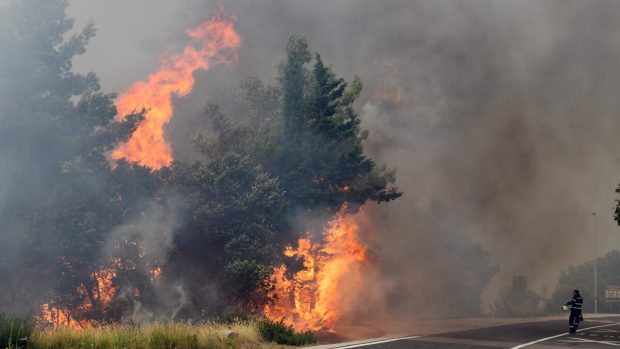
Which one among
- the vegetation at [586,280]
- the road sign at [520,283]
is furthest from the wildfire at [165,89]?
the vegetation at [586,280]

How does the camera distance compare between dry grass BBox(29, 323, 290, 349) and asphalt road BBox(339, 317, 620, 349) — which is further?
asphalt road BBox(339, 317, 620, 349)

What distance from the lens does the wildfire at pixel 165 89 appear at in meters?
34.1

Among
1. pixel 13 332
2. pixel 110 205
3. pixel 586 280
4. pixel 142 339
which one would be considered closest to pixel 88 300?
pixel 110 205

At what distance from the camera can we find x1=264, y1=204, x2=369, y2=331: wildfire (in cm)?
3569

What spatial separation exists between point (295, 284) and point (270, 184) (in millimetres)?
9877

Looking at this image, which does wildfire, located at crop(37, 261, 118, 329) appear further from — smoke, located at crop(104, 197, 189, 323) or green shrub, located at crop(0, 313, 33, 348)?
green shrub, located at crop(0, 313, 33, 348)

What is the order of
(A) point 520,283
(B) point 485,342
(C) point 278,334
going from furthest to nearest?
(A) point 520,283 → (B) point 485,342 → (C) point 278,334

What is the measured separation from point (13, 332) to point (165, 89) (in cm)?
2524

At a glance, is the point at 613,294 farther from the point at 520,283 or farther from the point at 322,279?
the point at 322,279

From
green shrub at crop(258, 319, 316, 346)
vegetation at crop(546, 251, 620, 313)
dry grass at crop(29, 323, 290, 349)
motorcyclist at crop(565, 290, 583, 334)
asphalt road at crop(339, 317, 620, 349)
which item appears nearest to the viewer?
dry grass at crop(29, 323, 290, 349)

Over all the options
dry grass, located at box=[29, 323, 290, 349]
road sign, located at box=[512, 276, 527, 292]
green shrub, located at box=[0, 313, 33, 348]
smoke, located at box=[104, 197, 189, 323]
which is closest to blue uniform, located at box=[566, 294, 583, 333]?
dry grass, located at box=[29, 323, 290, 349]

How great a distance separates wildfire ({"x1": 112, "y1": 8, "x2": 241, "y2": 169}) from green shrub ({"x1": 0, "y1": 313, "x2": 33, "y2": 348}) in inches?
739

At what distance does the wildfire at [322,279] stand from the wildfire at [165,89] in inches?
357

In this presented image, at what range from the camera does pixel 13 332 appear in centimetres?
1291
